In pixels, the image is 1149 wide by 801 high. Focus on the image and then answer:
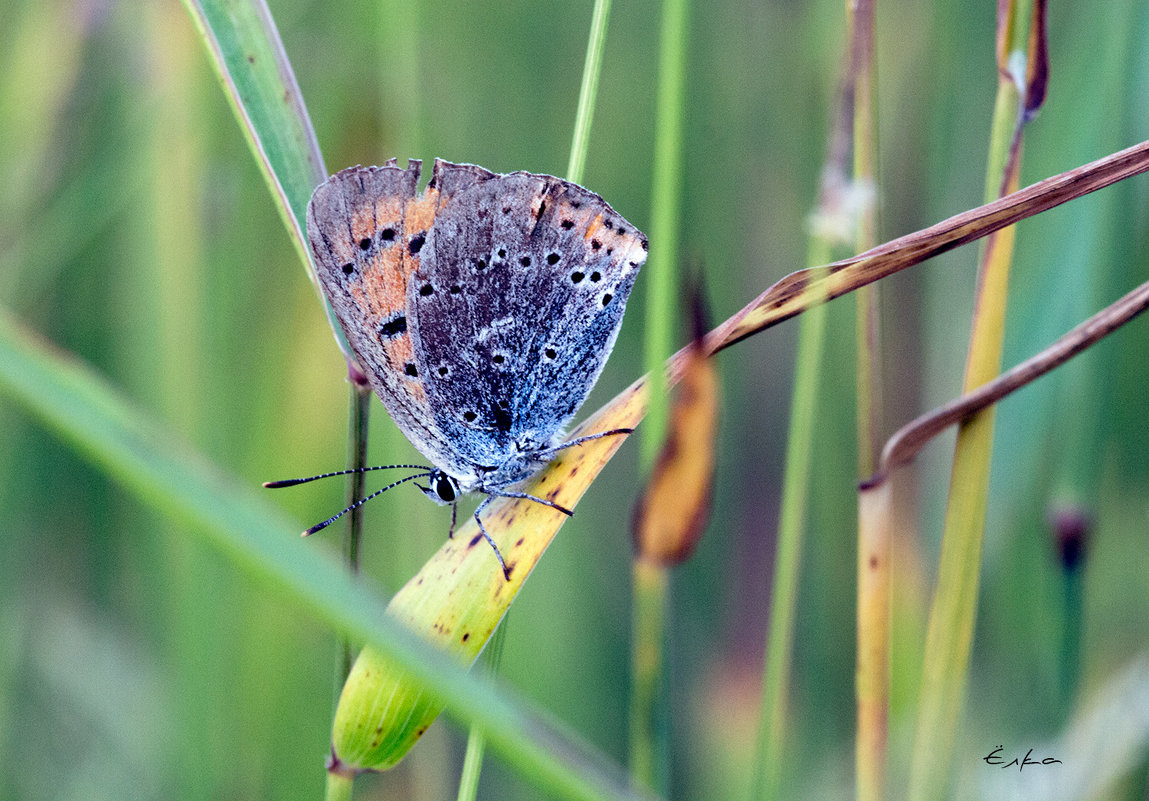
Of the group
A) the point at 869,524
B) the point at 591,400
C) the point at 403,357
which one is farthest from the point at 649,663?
the point at 591,400

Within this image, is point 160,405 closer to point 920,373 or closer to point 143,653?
point 143,653

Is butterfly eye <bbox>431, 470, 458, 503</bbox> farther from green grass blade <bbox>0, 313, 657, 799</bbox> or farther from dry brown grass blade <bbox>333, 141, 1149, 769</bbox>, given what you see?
green grass blade <bbox>0, 313, 657, 799</bbox>

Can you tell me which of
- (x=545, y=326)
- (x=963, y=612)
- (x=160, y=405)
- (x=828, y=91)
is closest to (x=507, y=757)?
(x=963, y=612)

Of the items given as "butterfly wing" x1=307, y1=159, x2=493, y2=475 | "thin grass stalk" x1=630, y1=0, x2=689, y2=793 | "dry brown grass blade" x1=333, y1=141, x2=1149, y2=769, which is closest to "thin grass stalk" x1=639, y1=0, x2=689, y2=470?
"thin grass stalk" x1=630, y1=0, x2=689, y2=793

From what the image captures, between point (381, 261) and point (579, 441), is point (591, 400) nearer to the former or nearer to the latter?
point (381, 261)

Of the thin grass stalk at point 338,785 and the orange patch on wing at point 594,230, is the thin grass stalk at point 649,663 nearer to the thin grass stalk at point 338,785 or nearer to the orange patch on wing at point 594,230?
the thin grass stalk at point 338,785
